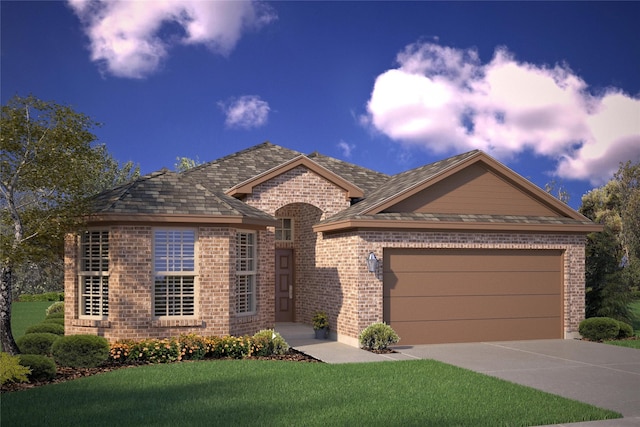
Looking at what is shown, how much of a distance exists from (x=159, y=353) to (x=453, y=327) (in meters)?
7.94

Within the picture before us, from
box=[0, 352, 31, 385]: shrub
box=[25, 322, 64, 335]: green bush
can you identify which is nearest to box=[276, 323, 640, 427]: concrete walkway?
box=[25, 322, 64, 335]: green bush

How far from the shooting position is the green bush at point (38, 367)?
39.7 feet

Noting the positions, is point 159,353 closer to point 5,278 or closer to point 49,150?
point 5,278

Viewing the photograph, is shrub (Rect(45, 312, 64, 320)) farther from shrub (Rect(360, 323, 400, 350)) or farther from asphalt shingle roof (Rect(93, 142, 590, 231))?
shrub (Rect(360, 323, 400, 350))

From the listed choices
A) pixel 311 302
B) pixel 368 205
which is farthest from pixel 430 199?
pixel 311 302

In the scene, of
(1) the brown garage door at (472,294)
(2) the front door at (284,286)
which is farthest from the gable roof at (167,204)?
(2) the front door at (284,286)

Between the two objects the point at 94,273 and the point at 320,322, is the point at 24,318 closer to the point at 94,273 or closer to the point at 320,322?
the point at 94,273

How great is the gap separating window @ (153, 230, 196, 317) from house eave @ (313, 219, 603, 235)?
162 inches

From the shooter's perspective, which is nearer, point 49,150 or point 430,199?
point 49,150

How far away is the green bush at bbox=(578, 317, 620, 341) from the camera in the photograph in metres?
18.4

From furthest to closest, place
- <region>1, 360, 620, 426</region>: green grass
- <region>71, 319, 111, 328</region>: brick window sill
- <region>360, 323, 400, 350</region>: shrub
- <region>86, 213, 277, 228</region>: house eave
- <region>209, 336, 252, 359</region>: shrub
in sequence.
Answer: <region>360, 323, 400, 350</region>: shrub → <region>71, 319, 111, 328</region>: brick window sill → <region>86, 213, 277, 228</region>: house eave → <region>209, 336, 252, 359</region>: shrub → <region>1, 360, 620, 426</region>: green grass

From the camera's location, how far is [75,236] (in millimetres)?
15812

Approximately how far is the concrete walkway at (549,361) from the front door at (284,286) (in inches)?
67.7

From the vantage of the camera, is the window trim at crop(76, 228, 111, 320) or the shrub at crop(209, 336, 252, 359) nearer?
the shrub at crop(209, 336, 252, 359)
